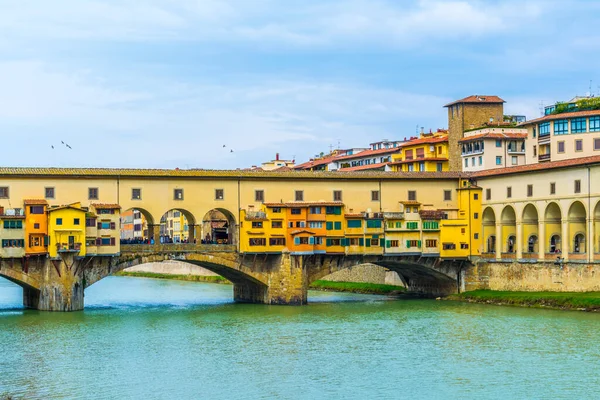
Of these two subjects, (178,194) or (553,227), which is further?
(553,227)

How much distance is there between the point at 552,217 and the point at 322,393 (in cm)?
2927

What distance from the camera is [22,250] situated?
52594 mm

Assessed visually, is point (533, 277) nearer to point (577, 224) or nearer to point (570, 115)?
point (577, 224)

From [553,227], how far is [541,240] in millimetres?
2044

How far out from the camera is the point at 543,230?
57.3 m

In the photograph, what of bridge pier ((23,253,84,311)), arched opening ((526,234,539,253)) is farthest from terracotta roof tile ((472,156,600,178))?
bridge pier ((23,253,84,311))

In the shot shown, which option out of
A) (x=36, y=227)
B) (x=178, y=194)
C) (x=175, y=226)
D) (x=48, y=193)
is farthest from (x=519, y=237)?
(x=175, y=226)

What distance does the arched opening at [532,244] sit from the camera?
6051cm

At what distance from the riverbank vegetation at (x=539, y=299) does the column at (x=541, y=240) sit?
2.22m

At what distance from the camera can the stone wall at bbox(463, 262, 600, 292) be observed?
5375 cm

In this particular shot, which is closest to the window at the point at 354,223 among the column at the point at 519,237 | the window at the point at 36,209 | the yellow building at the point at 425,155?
the column at the point at 519,237

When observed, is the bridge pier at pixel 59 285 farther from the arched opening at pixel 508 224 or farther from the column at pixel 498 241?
the arched opening at pixel 508 224

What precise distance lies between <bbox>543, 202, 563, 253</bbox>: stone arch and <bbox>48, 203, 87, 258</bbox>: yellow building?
2401 centimetres

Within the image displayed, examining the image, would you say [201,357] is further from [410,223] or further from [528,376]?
[410,223]
